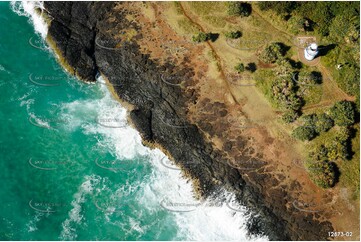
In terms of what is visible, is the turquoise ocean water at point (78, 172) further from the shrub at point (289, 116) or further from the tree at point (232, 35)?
the tree at point (232, 35)

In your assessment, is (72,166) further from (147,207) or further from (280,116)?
Result: (280,116)

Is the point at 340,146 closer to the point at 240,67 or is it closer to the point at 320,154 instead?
the point at 320,154

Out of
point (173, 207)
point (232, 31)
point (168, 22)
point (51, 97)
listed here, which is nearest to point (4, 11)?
point (51, 97)

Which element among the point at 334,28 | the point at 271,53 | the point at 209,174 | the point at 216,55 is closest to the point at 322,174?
the point at 209,174

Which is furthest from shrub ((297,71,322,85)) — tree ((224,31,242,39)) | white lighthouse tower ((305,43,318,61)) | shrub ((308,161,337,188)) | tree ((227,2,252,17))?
tree ((227,2,252,17))

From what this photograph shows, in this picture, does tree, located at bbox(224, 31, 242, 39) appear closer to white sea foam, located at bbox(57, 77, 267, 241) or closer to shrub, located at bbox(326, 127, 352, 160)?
white sea foam, located at bbox(57, 77, 267, 241)

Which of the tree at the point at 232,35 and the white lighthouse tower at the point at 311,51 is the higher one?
the white lighthouse tower at the point at 311,51

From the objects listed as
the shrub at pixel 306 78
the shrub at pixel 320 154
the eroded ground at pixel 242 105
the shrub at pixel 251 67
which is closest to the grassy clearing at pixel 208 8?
the eroded ground at pixel 242 105
